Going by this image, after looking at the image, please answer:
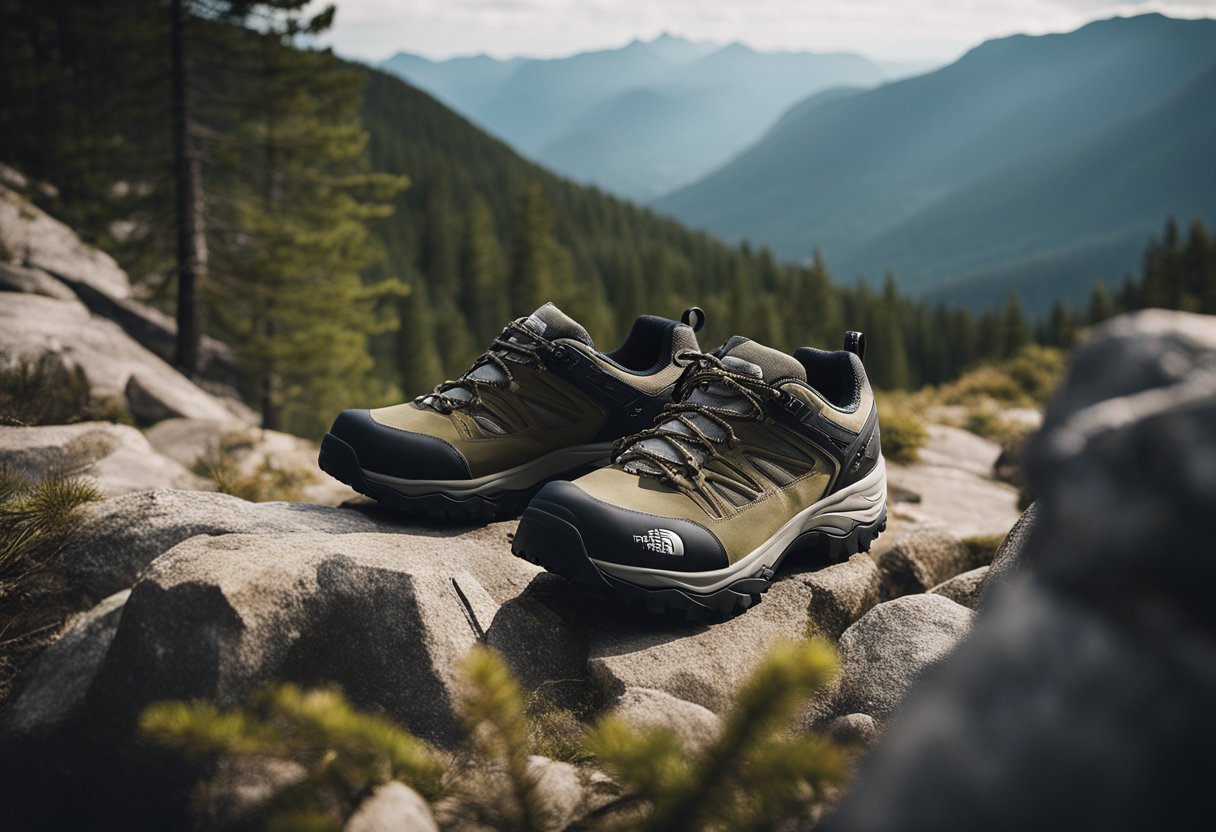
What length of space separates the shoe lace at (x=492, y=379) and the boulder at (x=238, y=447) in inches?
108

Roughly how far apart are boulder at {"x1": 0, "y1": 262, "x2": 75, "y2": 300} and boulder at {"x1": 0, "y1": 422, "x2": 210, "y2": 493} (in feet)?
33.9

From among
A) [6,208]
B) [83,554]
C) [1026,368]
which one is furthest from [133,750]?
[6,208]

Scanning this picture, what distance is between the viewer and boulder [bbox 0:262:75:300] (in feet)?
44.9

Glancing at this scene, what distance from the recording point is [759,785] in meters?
1.20

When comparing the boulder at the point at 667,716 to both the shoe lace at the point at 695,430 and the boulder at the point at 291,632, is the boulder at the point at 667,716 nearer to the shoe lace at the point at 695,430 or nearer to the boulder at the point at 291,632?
the boulder at the point at 291,632

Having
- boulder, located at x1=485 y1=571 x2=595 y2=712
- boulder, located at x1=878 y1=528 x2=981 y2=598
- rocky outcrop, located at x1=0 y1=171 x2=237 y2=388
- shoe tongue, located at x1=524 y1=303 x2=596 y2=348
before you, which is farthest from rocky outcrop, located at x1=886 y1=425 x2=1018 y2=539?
rocky outcrop, located at x1=0 y1=171 x2=237 y2=388

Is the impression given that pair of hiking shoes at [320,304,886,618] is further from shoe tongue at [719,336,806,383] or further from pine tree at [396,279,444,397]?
pine tree at [396,279,444,397]

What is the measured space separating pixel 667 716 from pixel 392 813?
0.84 m

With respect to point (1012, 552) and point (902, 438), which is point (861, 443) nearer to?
point (1012, 552)

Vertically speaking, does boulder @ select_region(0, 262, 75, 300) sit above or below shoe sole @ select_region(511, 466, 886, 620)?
below

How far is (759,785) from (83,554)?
2.72 metres

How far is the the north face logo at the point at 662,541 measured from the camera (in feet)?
8.60

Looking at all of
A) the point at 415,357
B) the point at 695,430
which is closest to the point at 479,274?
the point at 415,357

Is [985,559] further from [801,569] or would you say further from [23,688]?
[23,688]
